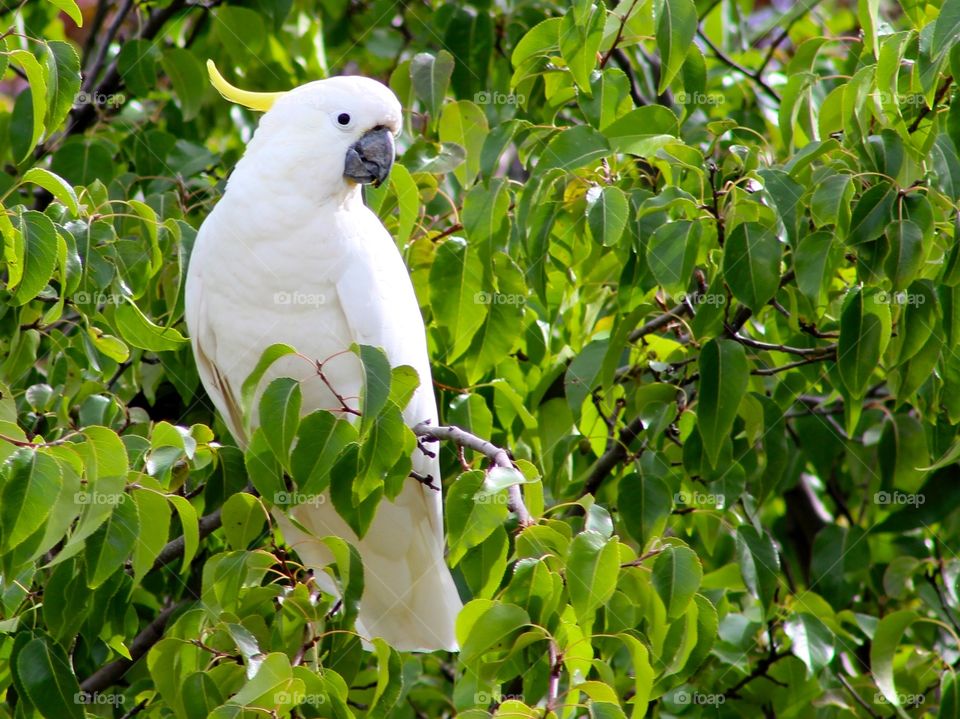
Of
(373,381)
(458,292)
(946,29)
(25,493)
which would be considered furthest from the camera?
(458,292)

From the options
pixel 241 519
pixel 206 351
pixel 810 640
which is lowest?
pixel 810 640

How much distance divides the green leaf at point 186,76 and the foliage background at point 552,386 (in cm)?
4

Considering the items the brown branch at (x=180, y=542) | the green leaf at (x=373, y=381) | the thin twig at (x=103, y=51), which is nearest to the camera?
the green leaf at (x=373, y=381)

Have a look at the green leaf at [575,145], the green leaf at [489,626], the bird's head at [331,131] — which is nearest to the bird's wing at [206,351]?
the bird's head at [331,131]

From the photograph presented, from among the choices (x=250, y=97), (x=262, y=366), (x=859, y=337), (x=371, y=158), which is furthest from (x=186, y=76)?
(x=859, y=337)

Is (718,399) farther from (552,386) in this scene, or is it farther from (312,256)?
(312,256)

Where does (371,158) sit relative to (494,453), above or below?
above

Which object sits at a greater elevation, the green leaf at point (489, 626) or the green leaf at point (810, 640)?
the green leaf at point (489, 626)

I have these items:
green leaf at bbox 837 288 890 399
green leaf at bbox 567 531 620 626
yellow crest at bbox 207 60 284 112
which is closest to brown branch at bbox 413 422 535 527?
green leaf at bbox 567 531 620 626

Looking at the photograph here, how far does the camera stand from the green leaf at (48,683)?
5.62 ft

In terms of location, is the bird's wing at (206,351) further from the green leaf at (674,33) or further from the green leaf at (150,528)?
the green leaf at (674,33)

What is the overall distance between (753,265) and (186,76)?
65.8 inches

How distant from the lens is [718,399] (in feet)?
6.51

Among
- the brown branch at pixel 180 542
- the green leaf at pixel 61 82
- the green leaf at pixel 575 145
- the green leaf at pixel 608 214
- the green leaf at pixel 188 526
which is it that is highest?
the green leaf at pixel 61 82
